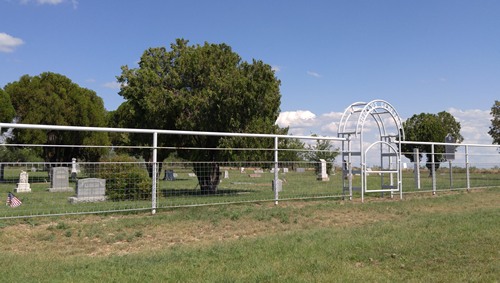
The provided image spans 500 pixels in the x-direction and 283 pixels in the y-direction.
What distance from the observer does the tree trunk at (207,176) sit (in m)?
13.8

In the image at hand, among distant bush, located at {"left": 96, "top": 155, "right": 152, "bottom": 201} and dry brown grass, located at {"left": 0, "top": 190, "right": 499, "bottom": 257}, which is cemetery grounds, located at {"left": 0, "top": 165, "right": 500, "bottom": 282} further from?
distant bush, located at {"left": 96, "top": 155, "right": 152, "bottom": 201}

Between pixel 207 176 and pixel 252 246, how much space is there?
28.3ft

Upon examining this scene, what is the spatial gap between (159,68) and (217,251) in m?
13.9

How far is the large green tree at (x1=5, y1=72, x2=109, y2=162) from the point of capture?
116 ft

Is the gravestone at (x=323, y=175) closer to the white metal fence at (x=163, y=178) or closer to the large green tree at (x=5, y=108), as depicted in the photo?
the white metal fence at (x=163, y=178)

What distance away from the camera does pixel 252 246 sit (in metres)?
6.98

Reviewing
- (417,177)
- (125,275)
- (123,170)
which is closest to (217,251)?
(125,275)

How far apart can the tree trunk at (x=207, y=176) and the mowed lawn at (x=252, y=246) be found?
3.12 meters

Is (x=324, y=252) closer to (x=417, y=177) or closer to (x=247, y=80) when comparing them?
(x=247, y=80)

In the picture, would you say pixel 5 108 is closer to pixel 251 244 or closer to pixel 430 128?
pixel 251 244

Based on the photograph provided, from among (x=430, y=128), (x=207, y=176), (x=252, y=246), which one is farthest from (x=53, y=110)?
(x=430, y=128)

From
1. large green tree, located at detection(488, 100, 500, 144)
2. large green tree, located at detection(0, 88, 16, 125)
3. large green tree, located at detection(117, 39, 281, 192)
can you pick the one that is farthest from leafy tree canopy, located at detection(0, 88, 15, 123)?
large green tree, located at detection(488, 100, 500, 144)

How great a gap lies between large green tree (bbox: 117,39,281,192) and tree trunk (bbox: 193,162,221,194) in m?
0.09

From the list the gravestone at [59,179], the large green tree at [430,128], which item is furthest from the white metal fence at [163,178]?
the large green tree at [430,128]
